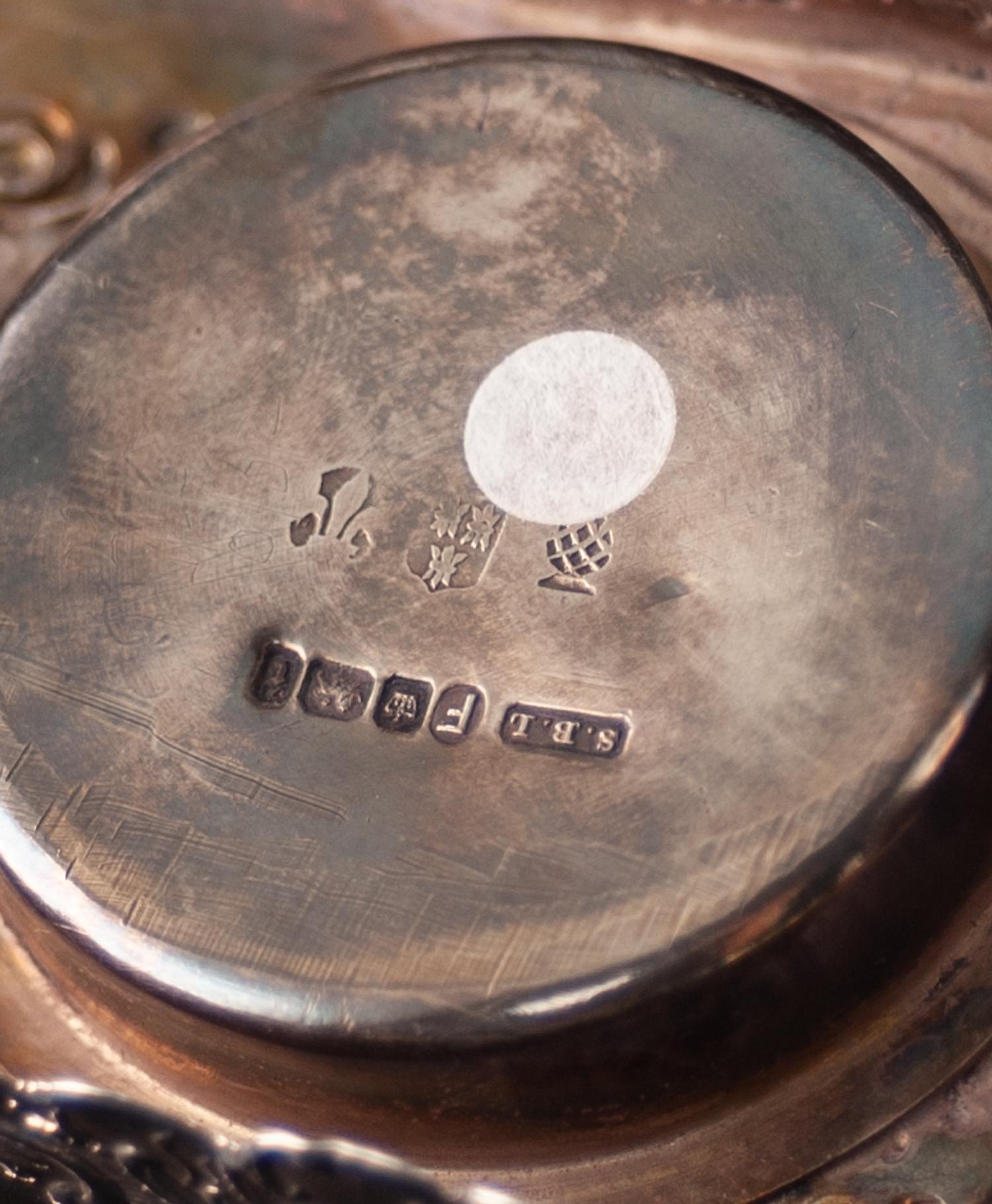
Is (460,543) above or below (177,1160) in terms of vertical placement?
above

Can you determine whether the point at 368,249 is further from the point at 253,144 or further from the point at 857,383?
the point at 857,383

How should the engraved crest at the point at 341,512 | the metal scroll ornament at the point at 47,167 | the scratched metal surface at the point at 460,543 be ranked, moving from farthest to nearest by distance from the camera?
the metal scroll ornament at the point at 47,167 → the engraved crest at the point at 341,512 → the scratched metal surface at the point at 460,543

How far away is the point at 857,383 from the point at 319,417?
1.11 ft

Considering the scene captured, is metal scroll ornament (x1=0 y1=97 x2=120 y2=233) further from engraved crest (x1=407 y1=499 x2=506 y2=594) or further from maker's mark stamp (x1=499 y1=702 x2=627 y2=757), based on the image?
maker's mark stamp (x1=499 y1=702 x2=627 y2=757)

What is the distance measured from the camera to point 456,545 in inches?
34.2

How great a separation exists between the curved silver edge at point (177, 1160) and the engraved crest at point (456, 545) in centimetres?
33

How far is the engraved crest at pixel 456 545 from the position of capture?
86 cm

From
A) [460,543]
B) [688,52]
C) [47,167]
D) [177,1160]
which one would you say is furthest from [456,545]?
[47,167]

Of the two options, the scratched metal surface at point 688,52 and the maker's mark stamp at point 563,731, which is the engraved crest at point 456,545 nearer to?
the maker's mark stamp at point 563,731

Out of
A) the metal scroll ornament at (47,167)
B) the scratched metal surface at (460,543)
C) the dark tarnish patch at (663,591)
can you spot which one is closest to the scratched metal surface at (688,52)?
the metal scroll ornament at (47,167)

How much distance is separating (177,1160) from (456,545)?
39cm

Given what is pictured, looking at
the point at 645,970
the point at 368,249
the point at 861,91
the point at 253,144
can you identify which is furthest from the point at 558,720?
the point at 861,91

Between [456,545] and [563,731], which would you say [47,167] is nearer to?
[456,545]

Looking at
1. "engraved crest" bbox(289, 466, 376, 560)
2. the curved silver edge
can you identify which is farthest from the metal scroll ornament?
the curved silver edge
